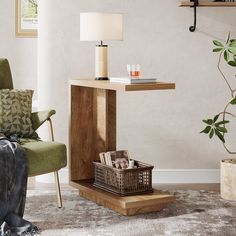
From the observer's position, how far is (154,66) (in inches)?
176

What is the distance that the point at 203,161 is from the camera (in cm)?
455

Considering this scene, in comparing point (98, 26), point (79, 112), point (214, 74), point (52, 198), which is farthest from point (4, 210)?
point (214, 74)

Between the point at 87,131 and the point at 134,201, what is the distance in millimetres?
757

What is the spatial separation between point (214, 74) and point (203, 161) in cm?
68

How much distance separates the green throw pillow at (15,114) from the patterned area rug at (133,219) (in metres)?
0.48

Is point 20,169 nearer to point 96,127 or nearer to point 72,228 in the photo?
point 72,228

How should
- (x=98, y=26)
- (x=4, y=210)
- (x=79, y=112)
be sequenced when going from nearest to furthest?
(x=4, y=210), (x=98, y=26), (x=79, y=112)

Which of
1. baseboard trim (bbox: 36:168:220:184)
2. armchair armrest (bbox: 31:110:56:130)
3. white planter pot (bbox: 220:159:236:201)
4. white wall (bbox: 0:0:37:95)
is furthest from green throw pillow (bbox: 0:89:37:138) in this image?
white wall (bbox: 0:0:37:95)

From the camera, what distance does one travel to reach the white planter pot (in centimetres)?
397

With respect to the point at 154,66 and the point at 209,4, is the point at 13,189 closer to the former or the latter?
the point at 154,66

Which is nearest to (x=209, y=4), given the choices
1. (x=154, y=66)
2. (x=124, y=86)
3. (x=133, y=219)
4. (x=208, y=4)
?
(x=208, y=4)

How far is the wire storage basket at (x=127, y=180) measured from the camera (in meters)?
3.61

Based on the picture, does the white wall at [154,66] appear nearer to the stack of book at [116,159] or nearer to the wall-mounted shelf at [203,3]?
the wall-mounted shelf at [203,3]

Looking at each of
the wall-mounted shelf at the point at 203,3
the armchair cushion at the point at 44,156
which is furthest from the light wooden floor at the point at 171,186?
the wall-mounted shelf at the point at 203,3
